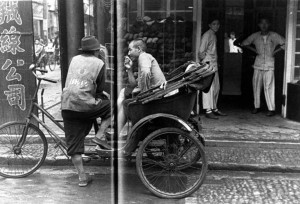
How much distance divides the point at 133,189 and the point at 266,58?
172 inches

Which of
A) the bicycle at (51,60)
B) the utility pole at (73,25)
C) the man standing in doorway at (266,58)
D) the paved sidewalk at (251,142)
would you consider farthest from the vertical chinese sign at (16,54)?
the bicycle at (51,60)

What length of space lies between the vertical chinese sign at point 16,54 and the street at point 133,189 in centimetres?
176

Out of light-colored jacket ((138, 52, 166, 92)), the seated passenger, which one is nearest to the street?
the seated passenger

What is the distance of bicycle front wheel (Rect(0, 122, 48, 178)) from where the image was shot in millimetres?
5293

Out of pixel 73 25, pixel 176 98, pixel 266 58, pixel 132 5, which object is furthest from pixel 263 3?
pixel 176 98

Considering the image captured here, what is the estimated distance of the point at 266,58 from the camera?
816cm

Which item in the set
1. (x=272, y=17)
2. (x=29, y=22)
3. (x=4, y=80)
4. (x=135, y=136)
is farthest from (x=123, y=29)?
(x=135, y=136)

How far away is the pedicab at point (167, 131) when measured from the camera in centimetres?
475

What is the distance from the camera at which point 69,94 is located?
15.9 feet

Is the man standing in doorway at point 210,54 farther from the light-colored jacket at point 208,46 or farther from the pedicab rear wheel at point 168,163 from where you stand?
the pedicab rear wheel at point 168,163

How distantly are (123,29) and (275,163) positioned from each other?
3.94 meters

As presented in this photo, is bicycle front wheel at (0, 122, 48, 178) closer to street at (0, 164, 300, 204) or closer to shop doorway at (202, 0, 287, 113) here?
street at (0, 164, 300, 204)

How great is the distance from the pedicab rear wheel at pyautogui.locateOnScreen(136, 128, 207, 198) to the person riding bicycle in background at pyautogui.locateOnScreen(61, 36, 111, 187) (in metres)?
0.55

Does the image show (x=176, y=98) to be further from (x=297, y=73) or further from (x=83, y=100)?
(x=297, y=73)
